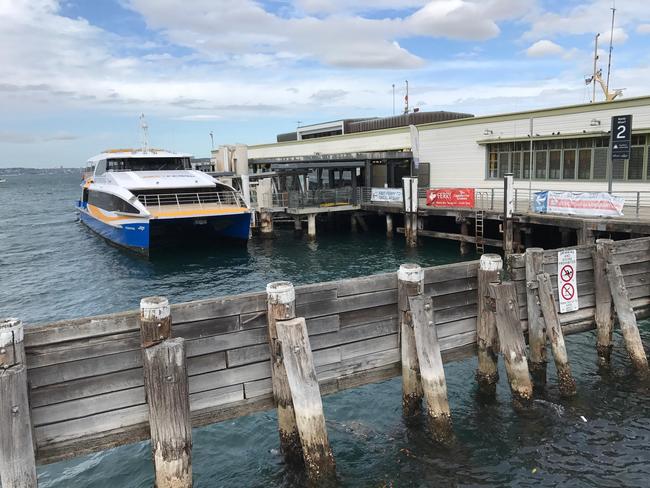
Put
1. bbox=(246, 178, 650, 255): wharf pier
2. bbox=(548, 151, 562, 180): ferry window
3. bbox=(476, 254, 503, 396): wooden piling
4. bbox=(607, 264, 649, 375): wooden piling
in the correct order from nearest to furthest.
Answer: bbox=(476, 254, 503, 396): wooden piling, bbox=(607, 264, 649, 375): wooden piling, bbox=(246, 178, 650, 255): wharf pier, bbox=(548, 151, 562, 180): ferry window

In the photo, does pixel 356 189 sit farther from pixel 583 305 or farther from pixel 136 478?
pixel 136 478

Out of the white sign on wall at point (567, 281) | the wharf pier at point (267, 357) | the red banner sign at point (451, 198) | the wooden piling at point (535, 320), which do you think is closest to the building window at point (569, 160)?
the red banner sign at point (451, 198)

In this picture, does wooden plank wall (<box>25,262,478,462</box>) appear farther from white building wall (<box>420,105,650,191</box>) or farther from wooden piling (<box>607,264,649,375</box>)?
white building wall (<box>420,105,650,191</box>)

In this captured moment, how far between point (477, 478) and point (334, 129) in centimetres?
4034

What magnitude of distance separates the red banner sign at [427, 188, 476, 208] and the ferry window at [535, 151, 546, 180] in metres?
4.29

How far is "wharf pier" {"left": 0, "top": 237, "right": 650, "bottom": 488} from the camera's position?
17.6 feet

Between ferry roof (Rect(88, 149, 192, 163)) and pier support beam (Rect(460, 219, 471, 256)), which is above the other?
ferry roof (Rect(88, 149, 192, 163))

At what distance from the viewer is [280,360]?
6277mm

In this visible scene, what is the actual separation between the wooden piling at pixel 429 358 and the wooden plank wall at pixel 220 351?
46 centimetres

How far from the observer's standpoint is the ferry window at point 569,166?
24.5m

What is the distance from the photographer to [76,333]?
17.7ft

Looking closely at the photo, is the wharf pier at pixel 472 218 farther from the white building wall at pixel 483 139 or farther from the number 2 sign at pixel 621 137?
the number 2 sign at pixel 621 137

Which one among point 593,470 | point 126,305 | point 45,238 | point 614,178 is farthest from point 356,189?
point 593,470

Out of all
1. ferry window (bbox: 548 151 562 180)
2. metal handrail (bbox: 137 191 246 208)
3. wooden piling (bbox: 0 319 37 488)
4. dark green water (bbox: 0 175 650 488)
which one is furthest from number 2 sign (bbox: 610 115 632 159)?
wooden piling (bbox: 0 319 37 488)
